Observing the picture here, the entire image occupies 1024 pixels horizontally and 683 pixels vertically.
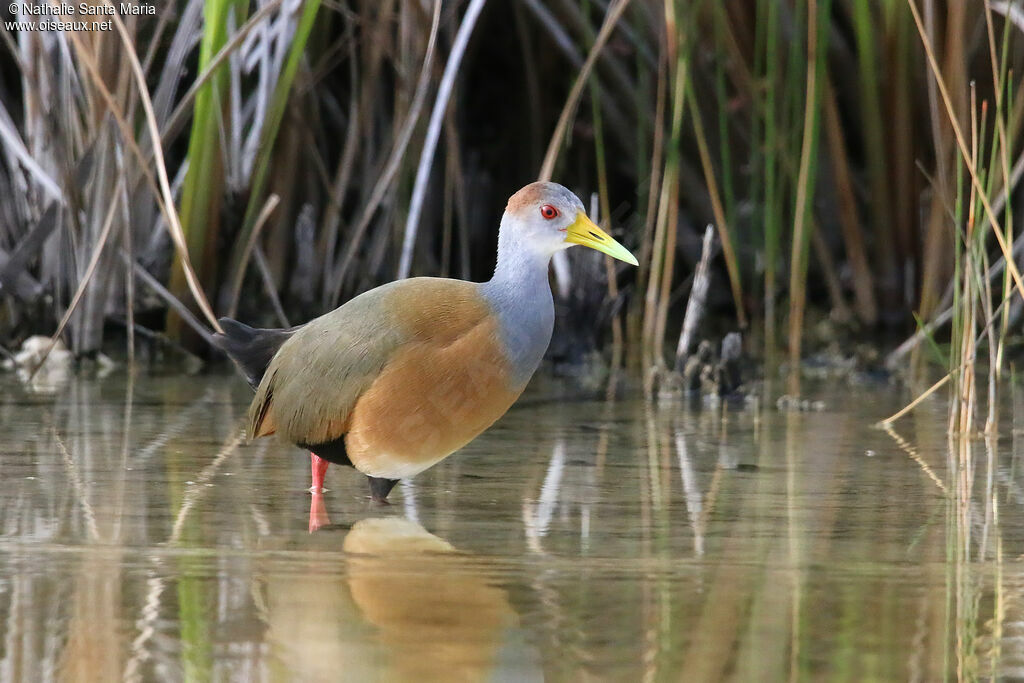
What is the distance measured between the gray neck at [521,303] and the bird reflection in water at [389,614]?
0.52 m

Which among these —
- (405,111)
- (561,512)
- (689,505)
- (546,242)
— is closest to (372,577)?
(561,512)

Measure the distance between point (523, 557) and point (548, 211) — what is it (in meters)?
0.97

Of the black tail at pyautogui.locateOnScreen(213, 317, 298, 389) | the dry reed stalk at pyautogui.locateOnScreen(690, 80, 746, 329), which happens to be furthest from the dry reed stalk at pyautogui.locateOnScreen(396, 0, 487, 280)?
the black tail at pyautogui.locateOnScreen(213, 317, 298, 389)

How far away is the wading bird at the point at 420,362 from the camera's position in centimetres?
307

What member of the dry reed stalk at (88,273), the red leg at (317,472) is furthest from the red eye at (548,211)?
the dry reed stalk at (88,273)

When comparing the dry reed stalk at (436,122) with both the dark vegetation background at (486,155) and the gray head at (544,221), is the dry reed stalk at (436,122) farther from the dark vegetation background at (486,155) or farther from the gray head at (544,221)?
the gray head at (544,221)

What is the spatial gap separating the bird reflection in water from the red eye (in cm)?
86

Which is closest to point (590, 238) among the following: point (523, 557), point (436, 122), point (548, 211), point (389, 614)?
point (548, 211)

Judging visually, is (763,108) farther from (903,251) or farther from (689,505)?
(689,505)

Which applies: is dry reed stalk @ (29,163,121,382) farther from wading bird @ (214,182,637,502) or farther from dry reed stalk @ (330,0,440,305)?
wading bird @ (214,182,637,502)

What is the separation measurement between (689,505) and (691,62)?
9.18ft

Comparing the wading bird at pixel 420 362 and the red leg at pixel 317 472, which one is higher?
the wading bird at pixel 420 362

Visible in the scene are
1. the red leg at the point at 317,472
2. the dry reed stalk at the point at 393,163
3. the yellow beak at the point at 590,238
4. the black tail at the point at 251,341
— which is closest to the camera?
the red leg at the point at 317,472

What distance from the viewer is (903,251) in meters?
5.66
